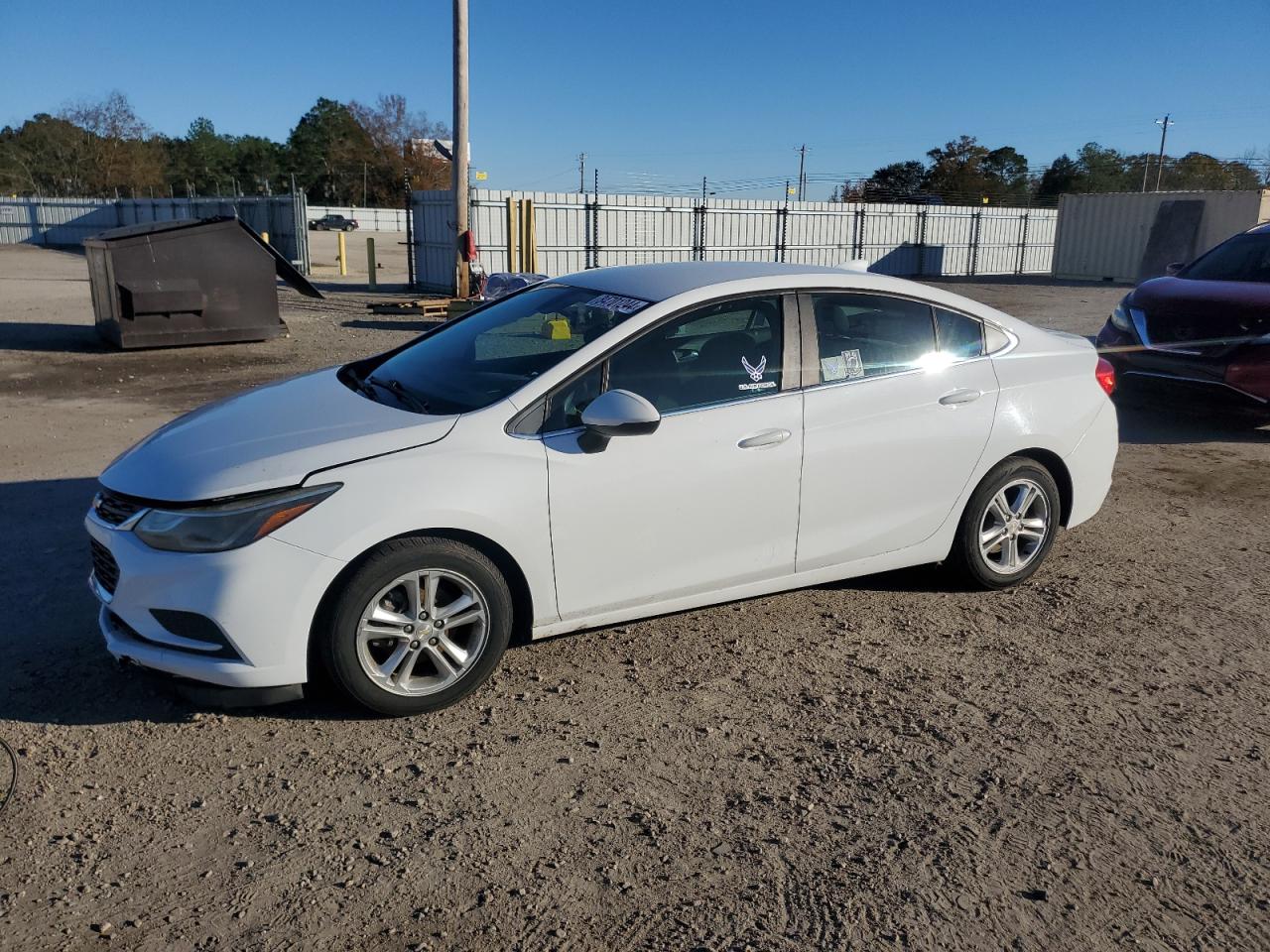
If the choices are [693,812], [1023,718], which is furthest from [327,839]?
[1023,718]

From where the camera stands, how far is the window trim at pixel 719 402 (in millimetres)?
3773

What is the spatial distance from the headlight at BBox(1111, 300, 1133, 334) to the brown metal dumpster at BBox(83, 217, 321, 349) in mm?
9948

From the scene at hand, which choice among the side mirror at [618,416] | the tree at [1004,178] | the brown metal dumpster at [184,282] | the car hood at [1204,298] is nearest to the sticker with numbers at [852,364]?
the side mirror at [618,416]

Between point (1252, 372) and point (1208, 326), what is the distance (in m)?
0.54

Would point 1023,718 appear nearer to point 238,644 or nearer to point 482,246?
point 238,644

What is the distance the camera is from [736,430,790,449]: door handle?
4078mm

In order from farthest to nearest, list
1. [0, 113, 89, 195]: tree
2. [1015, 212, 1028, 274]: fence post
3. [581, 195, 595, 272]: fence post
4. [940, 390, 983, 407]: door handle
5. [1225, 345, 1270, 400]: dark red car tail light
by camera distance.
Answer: [0, 113, 89, 195]: tree, [1015, 212, 1028, 274]: fence post, [581, 195, 595, 272]: fence post, [1225, 345, 1270, 400]: dark red car tail light, [940, 390, 983, 407]: door handle

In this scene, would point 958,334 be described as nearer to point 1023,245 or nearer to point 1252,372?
point 1252,372

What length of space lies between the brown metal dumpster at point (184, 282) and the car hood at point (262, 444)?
31.0 feet

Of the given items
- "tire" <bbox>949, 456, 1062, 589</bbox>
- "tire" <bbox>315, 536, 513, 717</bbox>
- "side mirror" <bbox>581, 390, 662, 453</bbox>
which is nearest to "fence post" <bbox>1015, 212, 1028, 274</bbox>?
"tire" <bbox>949, 456, 1062, 589</bbox>

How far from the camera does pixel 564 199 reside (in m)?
23.8

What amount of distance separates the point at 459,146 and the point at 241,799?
56.0 feet

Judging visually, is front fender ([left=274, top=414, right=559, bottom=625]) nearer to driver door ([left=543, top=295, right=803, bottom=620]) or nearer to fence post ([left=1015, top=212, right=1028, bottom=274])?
driver door ([left=543, top=295, right=803, bottom=620])

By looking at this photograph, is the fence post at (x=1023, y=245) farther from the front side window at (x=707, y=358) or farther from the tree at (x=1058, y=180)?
the front side window at (x=707, y=358)
